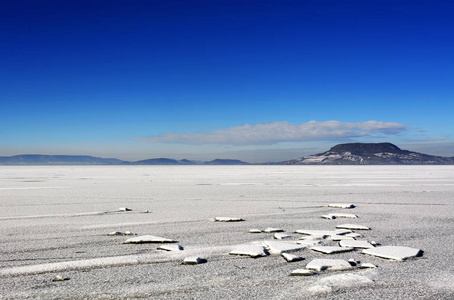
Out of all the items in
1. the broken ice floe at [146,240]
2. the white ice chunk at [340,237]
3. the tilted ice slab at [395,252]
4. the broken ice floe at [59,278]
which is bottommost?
the tilted ice slab at [395,252]

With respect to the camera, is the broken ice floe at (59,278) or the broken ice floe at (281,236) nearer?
the broken ice floe at (59,278)

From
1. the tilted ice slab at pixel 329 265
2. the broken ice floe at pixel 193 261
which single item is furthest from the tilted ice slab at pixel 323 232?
the broken ice floe at pixel 193 261

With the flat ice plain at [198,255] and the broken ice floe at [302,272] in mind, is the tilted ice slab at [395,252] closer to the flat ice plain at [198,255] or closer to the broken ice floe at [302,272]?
Answer: the flat ice plain at [198,255]

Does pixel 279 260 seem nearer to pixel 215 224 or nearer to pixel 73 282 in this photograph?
pixel 73 282

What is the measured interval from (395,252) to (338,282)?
3.89 feet

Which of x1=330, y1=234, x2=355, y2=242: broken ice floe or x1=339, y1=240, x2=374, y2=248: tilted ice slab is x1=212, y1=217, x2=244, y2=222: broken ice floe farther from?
x1=339, y1=240, x2=374, y2=248: tilted ice slab

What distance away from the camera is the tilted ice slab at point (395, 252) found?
3459 mm

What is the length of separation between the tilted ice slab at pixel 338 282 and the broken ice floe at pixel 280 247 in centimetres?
86

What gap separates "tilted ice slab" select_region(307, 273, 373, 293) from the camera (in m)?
2.59

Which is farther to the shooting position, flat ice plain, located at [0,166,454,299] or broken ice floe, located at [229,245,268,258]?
broken ice floe, located at [229,245,268,258]

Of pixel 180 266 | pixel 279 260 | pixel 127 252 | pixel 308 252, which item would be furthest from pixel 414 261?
pixel 127 252

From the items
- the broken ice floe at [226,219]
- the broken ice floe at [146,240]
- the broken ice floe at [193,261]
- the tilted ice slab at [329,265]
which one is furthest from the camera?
the broken ice floe at [226,219]

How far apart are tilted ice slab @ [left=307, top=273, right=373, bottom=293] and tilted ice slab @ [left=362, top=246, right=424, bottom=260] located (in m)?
0.77

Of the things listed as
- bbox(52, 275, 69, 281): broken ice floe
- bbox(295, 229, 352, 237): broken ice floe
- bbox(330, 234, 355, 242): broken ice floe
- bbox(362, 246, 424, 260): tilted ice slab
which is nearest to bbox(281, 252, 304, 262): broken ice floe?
bbox(362, 246, 424, 260): tilted ice slab
